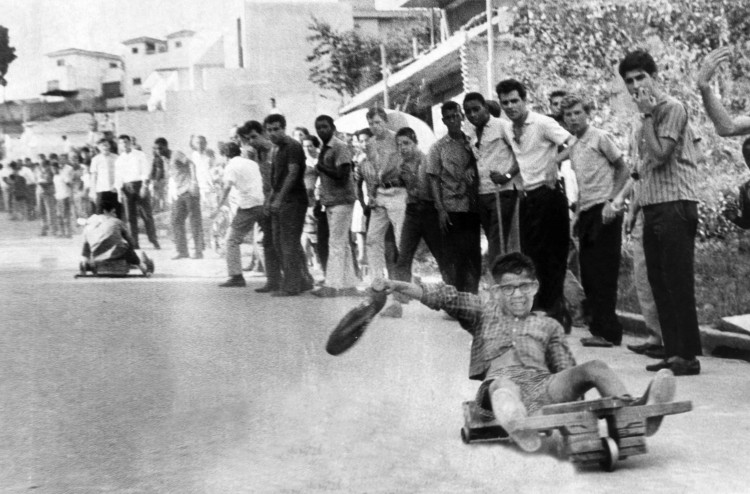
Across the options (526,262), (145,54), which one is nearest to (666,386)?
(526,262)

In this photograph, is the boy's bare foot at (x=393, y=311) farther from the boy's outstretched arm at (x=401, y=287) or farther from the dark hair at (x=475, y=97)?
the boy's outstretched arm at (x=401, y=287)

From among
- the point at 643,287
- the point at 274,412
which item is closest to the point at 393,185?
the point at 643,287

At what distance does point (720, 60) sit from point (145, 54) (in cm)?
490

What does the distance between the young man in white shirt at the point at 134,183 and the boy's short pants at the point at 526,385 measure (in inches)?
408

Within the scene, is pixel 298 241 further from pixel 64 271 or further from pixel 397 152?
pixel 64 271

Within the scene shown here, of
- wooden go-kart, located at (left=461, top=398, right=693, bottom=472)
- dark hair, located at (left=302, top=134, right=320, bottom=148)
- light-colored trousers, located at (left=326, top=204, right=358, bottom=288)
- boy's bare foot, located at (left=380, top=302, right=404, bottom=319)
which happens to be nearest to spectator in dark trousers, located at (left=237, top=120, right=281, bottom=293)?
dark hair, located at (left=302, top=134, right=320, bottom=148)

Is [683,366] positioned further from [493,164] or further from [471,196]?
[471,196]

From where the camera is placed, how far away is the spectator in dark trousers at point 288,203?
11773 millimetres

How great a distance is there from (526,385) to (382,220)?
19.2ft

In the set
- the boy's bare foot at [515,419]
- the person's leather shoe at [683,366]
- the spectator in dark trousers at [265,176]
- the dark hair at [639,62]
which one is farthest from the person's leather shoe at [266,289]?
the boy's bare foot at [515,419]

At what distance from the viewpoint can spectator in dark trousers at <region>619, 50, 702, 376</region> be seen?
23.1 feet

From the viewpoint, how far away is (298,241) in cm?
1198

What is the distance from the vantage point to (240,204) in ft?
41.2

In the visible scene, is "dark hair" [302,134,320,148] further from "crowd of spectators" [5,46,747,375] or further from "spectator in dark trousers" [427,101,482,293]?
"spectator in dark trousers" [427,101,482,293]
